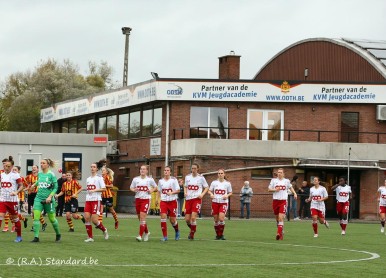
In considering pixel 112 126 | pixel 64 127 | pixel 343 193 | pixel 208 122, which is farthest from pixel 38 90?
pixel 343 193

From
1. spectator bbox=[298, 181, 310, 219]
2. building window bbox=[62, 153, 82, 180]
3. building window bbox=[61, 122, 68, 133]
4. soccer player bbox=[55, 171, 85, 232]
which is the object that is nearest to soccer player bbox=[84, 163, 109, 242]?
soccer player bbox=[55, 171, 85, 232]

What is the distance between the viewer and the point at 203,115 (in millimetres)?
54781

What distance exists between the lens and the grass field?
1778cm

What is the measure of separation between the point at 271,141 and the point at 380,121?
651 centimetres

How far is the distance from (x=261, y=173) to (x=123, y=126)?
11.6 metres

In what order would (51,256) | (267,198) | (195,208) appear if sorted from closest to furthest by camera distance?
(51,256), (195,208), (267,198)

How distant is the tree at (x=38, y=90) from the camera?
330 feet

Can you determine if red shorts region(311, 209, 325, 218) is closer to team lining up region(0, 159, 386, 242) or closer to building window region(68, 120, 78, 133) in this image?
team lining up region(0, 159, 386, 242)

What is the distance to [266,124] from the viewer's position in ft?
181

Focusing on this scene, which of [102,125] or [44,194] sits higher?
[102,125]

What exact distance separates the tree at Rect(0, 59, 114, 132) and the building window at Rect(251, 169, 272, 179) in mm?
44723

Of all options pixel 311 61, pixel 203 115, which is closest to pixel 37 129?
pixel 311 61

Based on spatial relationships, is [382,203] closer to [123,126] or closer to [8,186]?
[8,186]

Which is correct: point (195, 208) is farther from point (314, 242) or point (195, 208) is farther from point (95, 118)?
point (95, 118)
